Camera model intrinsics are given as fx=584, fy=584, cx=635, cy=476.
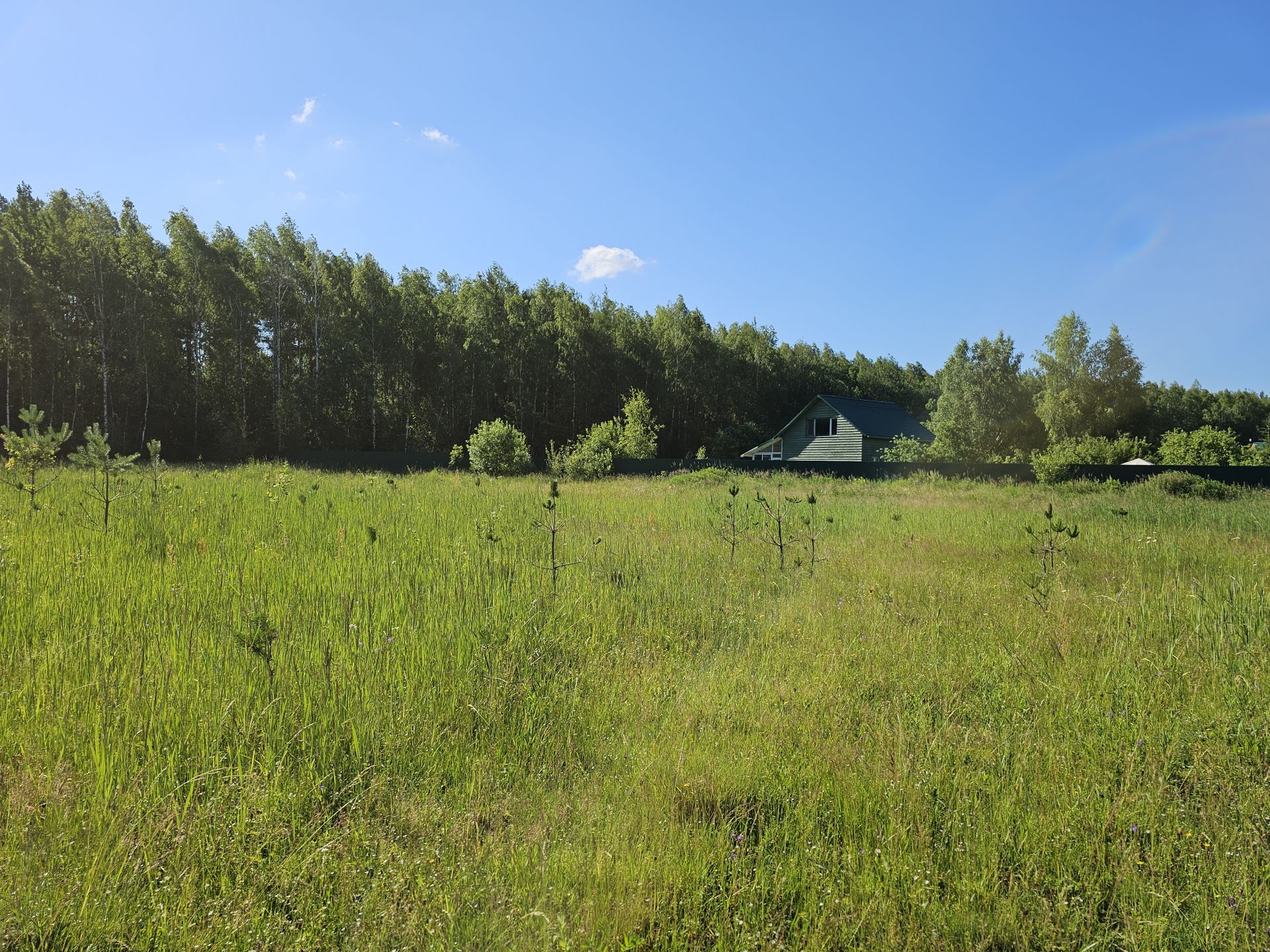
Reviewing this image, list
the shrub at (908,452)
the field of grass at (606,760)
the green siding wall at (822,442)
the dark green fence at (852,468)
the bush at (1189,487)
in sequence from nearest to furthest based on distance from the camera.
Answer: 1. the field of grass at (606,760)
2. the bush at (1189,487)
3. the dark green fence at (852,468)
4. the shrub at (908,452)
5. the green siding wall at (822,442)

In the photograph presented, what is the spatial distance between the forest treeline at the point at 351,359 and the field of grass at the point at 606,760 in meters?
32.4

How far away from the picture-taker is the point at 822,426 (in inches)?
1507

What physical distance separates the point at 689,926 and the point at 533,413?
138 feet

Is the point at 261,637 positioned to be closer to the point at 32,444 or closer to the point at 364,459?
the point at 32,444

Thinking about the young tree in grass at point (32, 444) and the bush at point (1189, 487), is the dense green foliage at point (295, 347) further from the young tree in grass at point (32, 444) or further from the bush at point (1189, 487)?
the bush at point (1189, 487)

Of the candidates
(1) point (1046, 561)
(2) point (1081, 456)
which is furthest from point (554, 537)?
(2) point (1081, 456)

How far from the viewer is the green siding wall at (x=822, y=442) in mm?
35875

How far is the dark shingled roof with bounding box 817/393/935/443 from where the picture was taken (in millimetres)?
36375

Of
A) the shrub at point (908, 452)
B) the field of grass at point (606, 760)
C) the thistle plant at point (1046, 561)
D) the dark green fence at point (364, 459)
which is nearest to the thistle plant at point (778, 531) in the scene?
the field of grass at point (606, 760)

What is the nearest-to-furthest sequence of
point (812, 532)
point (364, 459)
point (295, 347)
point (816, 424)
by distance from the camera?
point (812, 532) < point (364, 459) < point (295, 347) < point (816, 424)

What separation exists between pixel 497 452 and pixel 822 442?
72.1 ft

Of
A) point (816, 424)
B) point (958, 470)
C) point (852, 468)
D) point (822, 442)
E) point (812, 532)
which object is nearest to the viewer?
point (812, 532)

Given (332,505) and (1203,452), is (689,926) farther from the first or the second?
(1203,452)

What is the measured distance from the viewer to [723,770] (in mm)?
2721
